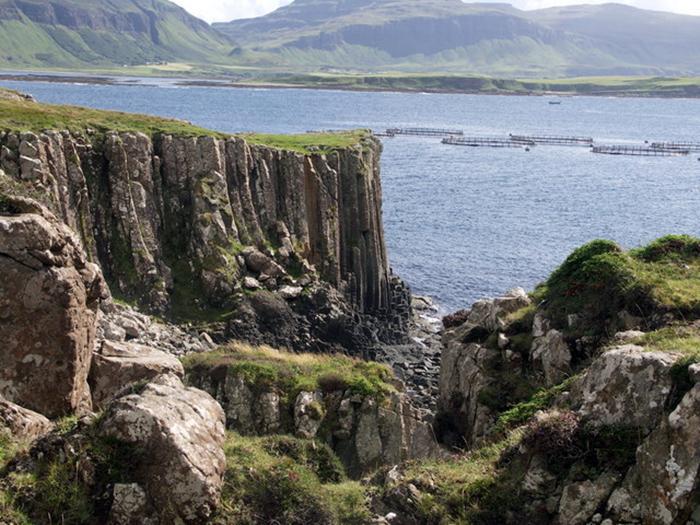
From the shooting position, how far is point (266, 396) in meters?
36.8

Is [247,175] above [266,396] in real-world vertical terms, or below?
above

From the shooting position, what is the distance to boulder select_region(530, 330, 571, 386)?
33.9 meters

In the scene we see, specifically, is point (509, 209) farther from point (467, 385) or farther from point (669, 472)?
point (669, 472)

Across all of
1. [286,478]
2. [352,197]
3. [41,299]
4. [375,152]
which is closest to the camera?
[286,478]

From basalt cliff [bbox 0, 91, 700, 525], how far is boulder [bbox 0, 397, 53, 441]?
0.06 meters

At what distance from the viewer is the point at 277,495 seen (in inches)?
884

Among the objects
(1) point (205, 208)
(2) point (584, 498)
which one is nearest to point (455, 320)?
(1) point (205, 208)

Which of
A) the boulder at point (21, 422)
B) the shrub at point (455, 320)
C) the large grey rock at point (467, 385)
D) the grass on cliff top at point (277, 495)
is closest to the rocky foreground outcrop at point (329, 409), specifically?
the large grey rock at point (467, 385)

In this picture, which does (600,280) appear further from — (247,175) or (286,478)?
(247,175)

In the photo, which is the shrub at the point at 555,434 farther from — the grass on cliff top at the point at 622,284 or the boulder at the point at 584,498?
the grass on cliff top at the point at 622,284

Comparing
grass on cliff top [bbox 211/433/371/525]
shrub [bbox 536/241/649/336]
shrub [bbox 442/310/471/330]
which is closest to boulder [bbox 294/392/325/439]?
grass on cliff top [bbox 211/433/371/525]

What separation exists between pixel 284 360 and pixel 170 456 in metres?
19.0

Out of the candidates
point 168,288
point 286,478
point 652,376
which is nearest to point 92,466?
point 286,478

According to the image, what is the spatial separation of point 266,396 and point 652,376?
19331 millimetres
